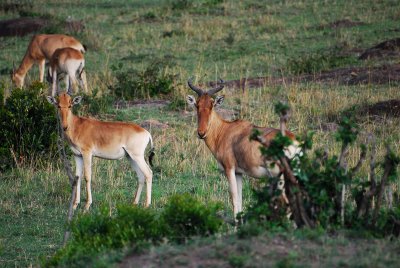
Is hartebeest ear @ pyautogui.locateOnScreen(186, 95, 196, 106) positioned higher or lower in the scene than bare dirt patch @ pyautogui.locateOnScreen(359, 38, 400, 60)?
lower

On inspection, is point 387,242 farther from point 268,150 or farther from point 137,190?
point 137,190

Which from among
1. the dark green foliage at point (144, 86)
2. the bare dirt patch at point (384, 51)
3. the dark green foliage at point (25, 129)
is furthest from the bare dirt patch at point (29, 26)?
the dark green foliage at point (25, 129)

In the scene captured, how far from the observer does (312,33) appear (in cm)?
2317

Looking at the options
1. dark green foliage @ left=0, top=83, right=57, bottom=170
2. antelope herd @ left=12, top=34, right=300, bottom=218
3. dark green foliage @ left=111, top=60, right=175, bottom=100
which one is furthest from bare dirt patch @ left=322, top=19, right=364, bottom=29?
antelope herd @ left=12, top=34, right=300, bottom=218

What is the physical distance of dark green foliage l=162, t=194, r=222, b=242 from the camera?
7277 mm

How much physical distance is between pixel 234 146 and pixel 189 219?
244cm

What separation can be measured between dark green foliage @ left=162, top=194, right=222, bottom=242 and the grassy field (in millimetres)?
1339

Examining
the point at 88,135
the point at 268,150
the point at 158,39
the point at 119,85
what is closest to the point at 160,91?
the point at 119,85

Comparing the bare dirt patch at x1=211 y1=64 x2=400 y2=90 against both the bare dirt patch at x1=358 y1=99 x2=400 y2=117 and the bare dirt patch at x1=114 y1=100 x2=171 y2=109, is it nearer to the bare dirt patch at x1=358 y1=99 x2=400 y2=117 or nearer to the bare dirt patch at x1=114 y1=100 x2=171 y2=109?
the bare dirt patch at x1=114 y1=100 x2=171 y2=109

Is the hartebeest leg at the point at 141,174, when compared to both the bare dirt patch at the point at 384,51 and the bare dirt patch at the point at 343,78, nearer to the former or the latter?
the bare dirt patch at the point at 343,78

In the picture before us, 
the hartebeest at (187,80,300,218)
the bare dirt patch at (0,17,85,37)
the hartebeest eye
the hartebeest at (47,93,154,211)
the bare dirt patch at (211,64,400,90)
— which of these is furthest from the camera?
the bare dirt patch at (0,17,85,37)

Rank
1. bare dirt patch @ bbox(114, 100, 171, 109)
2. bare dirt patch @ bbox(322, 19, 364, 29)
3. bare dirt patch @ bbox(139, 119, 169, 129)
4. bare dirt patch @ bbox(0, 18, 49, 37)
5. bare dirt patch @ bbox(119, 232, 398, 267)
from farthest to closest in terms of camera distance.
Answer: bare dirt patch @ bbox(0, 18, 49, 37) → bare dirt patch @ bbox(322, 19, 364, 29) → bare dirt patch @ bbox(114, 100, 171, 109) → bare dirt patch @ bbox(139, 119, 169, 129) → bare dirt patch @ bbox(119, 232, 398, 267)

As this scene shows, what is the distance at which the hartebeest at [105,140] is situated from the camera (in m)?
11.0

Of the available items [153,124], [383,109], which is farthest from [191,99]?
[383,109]
